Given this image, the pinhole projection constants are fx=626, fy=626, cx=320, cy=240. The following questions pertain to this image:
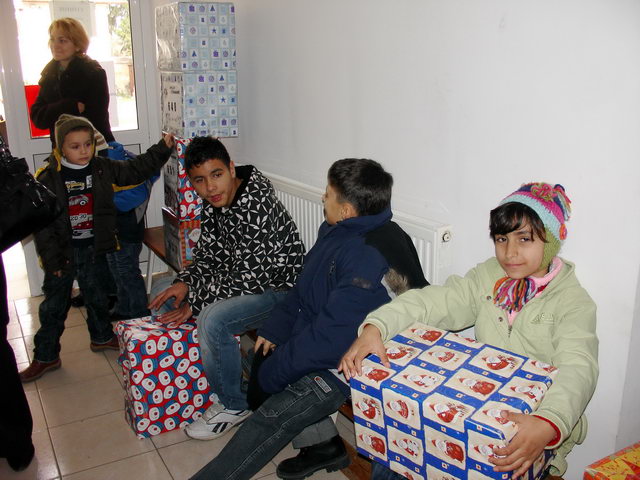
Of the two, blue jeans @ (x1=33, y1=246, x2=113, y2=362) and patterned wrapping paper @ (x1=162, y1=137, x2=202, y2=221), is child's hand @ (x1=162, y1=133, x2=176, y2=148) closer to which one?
patterned wrapping paper @ (x1=162, y1=137, x2=202, y2=221)

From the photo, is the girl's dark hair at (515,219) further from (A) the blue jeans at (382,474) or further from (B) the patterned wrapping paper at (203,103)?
(B) the patterned wrapping paper at (203,103)

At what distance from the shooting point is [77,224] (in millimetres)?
3107

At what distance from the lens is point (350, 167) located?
2.08m

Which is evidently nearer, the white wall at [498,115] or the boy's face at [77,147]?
the white wall at [498,115]

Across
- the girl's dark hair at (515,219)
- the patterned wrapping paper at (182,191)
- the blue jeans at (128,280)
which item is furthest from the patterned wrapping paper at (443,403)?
the blue jeans at (128,280)

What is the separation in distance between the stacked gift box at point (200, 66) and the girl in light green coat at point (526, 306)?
1.89m

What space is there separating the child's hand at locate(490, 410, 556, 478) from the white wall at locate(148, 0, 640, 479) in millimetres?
518

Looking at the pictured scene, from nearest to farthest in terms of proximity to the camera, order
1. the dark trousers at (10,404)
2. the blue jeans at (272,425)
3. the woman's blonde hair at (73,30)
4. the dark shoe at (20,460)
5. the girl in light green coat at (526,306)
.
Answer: the girl in light green coat at (526,306) → the blue jeans at (272,425) → the dark trousers at (10,404) → the dark shoe at (20,460) → the woman's blonde hair at (73,30)

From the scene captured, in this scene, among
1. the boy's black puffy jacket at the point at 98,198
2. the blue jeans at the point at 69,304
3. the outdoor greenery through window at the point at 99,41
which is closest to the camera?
the boy's black puffy jacket at the point at 98,198

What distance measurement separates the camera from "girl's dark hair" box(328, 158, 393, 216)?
207 cm

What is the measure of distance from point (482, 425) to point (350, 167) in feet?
3.39

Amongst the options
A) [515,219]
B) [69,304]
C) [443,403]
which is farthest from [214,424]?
[515,219]

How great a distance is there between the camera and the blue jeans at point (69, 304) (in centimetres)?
307

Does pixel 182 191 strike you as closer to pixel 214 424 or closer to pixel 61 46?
pixel 214 424
